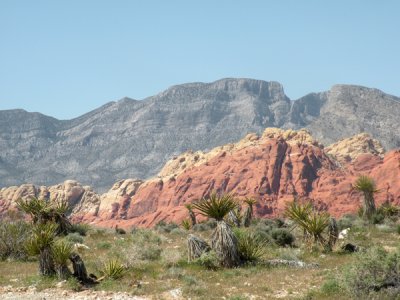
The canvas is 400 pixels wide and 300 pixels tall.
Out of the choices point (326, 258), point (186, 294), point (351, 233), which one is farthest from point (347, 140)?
point (186, 294)

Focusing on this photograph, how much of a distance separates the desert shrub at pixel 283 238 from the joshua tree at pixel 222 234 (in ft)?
25.4

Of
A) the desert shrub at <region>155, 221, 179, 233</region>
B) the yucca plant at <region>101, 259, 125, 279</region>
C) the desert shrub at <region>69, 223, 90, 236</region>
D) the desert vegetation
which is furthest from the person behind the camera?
the desert shrub at <region>155, 221, 179, 233</region>

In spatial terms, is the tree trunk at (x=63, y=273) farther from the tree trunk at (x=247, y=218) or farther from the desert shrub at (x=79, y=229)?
the tree trunk at (x=247, y=218)

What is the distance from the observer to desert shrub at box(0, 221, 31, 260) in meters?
22.6

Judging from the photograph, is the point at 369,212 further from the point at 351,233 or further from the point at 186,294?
the point at 186,294

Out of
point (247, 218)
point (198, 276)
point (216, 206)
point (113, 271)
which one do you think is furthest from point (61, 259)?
point (247, 218)

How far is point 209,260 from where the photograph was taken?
59.9 ft

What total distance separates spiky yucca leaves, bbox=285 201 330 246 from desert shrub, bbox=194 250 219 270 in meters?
5.85

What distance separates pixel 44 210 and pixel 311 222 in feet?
47.7

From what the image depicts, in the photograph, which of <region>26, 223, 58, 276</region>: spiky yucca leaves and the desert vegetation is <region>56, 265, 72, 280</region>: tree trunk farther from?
<region>26, 223, 58, 276</region>: spiky yucca leaves

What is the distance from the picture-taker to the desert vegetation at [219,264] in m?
13.0

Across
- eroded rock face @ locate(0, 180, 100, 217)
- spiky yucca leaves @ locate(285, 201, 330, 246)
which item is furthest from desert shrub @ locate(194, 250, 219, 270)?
eroded rock face @ locate(0, 180, 100, 217)

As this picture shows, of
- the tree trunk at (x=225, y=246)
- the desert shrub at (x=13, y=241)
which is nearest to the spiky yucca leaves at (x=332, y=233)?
the tree trunk at (x=225, y=246)

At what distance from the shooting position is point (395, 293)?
11.6m
